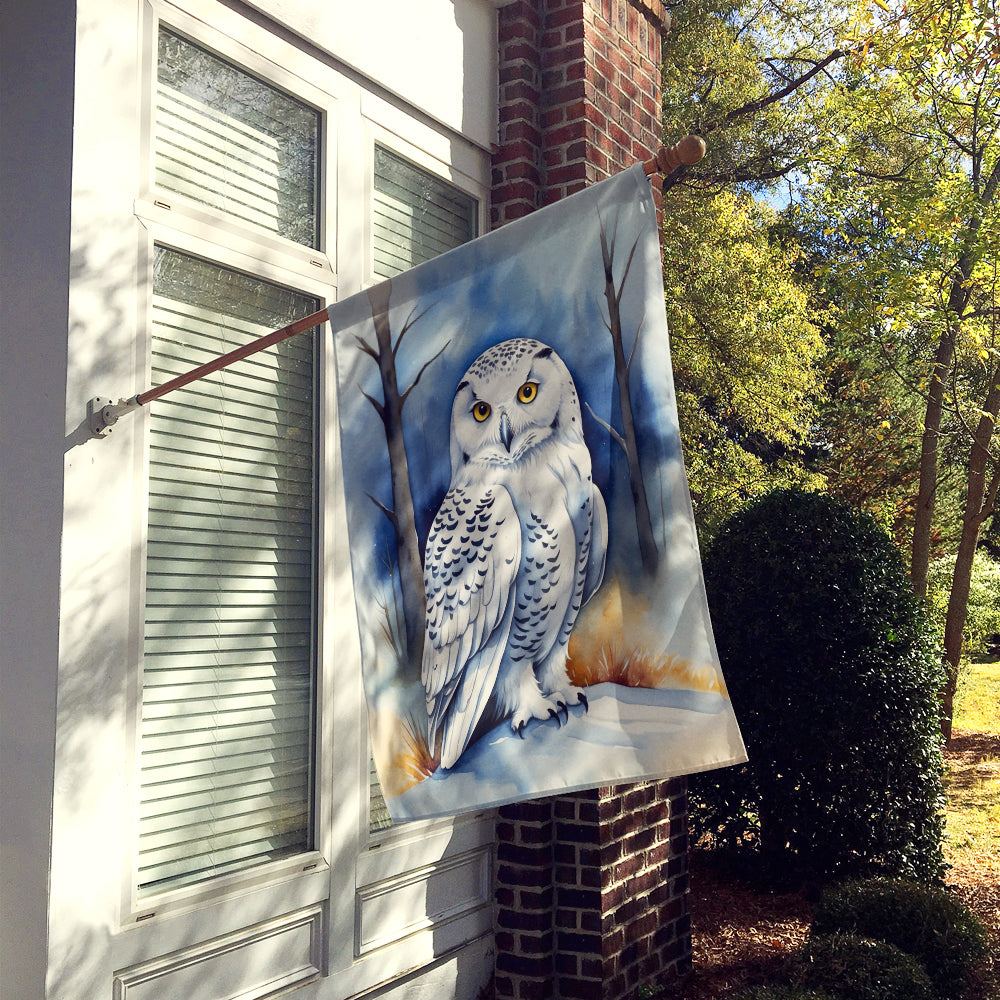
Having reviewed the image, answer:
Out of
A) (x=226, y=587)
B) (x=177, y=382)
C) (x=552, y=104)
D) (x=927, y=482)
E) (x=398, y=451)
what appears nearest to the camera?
(x=398, y=451)

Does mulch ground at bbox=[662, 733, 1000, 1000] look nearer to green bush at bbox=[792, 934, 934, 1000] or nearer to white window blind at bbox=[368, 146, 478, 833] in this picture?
green bush at bbox=[792, 934, 934, 1000]

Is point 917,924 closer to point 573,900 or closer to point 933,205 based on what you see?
point 573,900

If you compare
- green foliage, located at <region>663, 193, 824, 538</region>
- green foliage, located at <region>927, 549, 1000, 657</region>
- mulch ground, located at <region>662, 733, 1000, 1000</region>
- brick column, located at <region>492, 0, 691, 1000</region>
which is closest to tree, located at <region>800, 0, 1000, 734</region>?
green foliage, located at <region>663, 193, 824, 538</region>

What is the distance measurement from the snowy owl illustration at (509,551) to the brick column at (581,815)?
78.5 inches

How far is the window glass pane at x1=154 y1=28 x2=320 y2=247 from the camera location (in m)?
3.09

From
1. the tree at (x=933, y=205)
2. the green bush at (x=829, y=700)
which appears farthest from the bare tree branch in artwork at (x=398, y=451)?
the tree at (x=933, y=205)

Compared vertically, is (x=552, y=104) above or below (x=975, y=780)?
above

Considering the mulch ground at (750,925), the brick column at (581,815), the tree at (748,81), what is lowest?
the mulch ground at (750,925)

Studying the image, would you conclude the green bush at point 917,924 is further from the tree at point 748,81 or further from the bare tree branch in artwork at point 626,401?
the tree at point 748,81

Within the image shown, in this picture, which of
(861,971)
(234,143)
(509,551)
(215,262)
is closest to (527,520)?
(509,551)

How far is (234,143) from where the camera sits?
10.9ft

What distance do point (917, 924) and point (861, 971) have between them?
0.63 metres

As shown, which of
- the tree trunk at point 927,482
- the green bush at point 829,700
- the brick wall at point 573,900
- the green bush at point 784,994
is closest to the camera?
the green bush at point 784,994

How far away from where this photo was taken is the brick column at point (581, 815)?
4207mm
